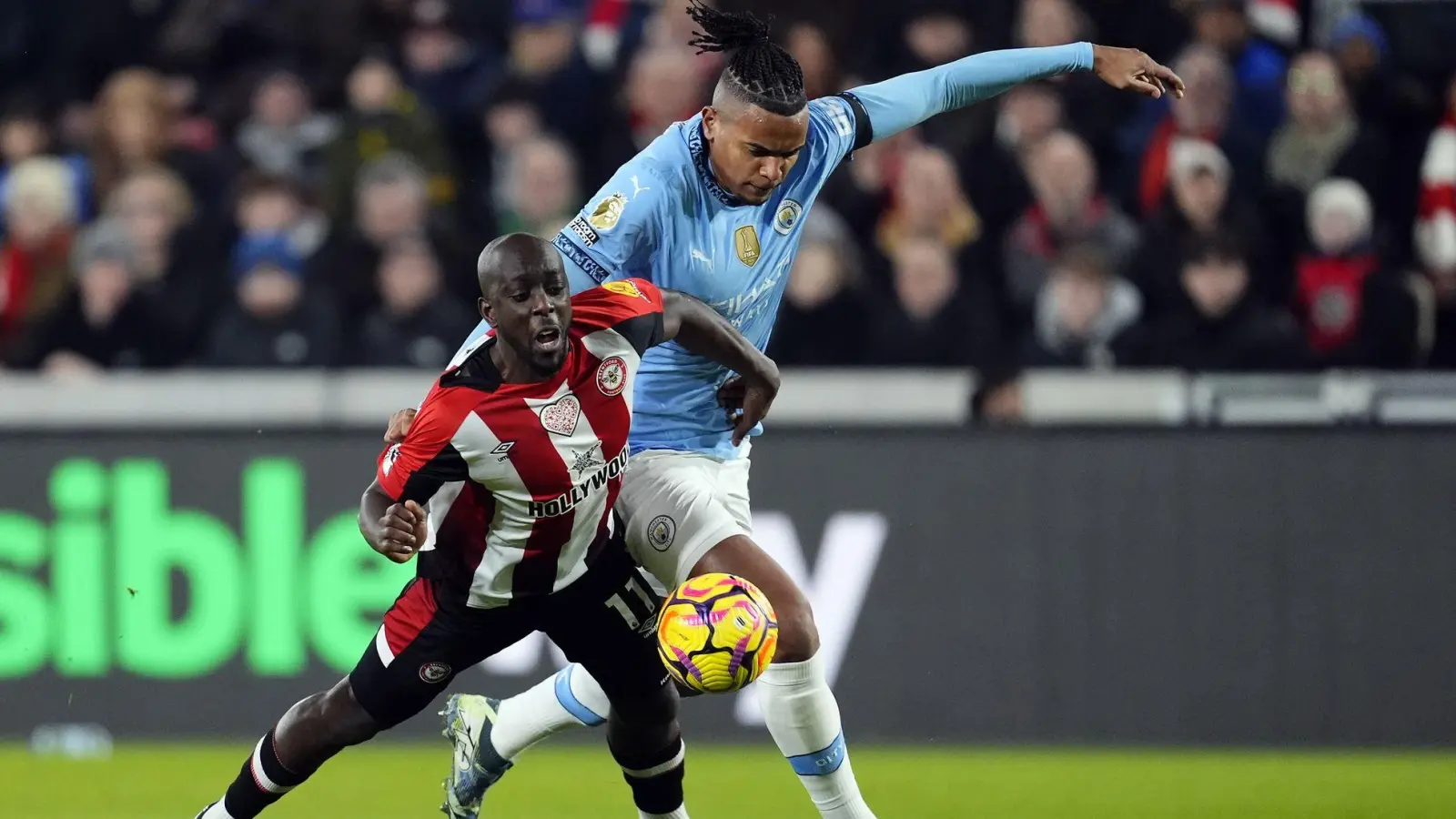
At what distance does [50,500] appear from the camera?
9.05 meters

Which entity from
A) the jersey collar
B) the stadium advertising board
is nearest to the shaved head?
the jersey collar

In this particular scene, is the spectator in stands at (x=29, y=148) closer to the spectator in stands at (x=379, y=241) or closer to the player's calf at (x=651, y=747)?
the spectator in stands at (x=379, y=241)

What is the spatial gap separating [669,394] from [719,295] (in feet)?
1.21

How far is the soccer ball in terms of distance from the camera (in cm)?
536

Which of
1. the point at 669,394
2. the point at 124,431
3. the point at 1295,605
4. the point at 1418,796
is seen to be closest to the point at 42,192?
the point at 124,431

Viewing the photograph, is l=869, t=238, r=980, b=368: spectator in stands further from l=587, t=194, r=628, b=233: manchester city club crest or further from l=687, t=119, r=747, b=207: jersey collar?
l=587, t=194, r=628, b=233: manchester city club crest

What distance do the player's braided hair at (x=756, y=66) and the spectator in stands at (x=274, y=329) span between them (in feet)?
15.1

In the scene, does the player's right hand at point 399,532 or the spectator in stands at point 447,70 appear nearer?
the player's right hand at point 399,532

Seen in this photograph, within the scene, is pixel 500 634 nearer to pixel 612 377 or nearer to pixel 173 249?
pixel 612 377

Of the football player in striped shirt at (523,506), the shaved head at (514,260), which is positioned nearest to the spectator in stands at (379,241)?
the football player in striped shirt at (523,506)

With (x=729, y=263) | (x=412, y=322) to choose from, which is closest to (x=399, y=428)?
(x=729, y=263)

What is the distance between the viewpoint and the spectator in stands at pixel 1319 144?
1085 centimetres

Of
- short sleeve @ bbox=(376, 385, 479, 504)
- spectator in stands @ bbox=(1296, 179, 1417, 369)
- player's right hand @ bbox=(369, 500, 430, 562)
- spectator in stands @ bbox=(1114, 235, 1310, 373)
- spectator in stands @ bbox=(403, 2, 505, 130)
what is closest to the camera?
player's right hand @ bbox=(369, 500, 430, 562)

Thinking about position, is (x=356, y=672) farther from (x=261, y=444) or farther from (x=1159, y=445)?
(x=1159, y=445)
